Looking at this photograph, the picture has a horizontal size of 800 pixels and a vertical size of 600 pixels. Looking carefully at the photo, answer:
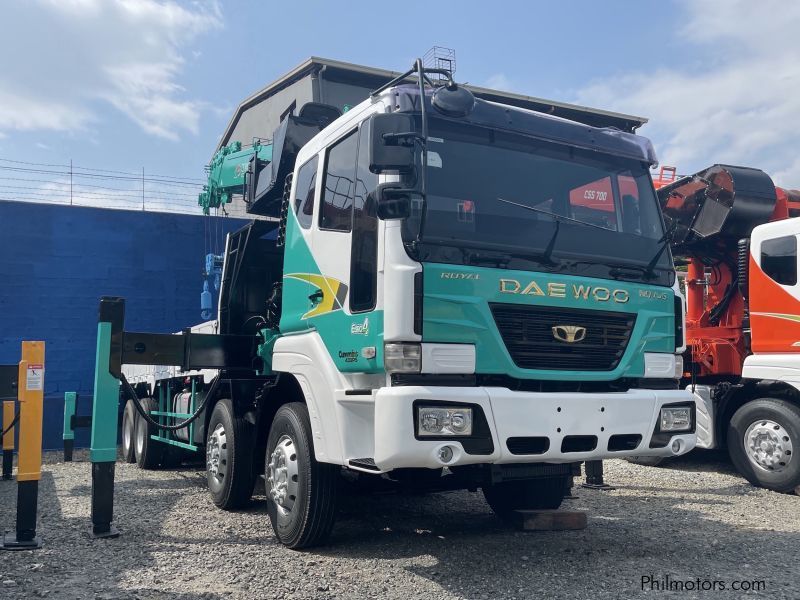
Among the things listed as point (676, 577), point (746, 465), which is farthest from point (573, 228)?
point (746, 465)

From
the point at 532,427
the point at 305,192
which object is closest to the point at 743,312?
the point at 532,427

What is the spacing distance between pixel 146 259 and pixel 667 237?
1312 cm

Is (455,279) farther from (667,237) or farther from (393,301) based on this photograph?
(667,237)

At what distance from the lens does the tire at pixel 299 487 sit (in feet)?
15.9

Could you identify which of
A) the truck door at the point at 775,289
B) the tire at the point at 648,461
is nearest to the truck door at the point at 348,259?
the truck door at the point at 775,289

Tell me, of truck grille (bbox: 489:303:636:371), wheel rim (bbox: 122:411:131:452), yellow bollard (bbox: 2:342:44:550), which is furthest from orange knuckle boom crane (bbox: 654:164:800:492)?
wheel rim (bbox: 122:411:131:452)

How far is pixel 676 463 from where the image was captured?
9.80 m

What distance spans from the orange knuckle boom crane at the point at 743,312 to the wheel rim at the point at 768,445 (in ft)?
0.04

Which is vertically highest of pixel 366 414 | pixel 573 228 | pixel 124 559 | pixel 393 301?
pixel 573 228

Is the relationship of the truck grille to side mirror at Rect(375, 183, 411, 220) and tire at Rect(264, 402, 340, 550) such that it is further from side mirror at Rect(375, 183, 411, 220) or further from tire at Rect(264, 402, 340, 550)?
tire at Rect(264, 402, 340, 550)

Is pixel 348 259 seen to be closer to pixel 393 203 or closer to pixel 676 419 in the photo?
pixel 393 203

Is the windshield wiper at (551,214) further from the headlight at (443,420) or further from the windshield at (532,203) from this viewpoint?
the headlight at (443,420)

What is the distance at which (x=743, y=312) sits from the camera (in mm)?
9305

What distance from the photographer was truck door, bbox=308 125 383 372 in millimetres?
4324
